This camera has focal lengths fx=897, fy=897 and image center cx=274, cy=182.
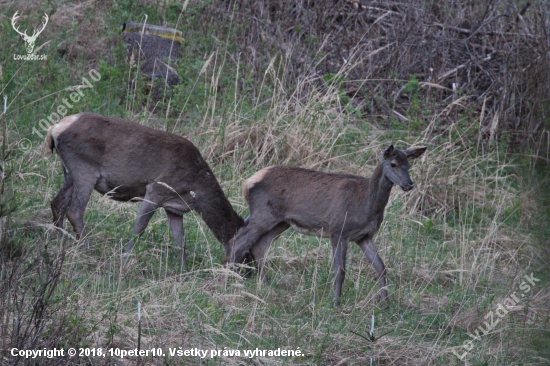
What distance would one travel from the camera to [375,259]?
27.8ft

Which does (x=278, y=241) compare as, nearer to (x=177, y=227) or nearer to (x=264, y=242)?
(x=264, y=242)

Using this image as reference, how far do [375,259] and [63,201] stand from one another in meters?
3.05

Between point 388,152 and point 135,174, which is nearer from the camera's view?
point 388,152

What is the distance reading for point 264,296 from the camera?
299 inches

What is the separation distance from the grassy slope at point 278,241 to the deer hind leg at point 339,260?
132mm

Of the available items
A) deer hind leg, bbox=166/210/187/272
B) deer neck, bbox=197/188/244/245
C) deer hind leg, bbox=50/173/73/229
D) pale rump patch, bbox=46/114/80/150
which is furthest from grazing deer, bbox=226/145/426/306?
pale rump patch, bbox=46/114/80/150

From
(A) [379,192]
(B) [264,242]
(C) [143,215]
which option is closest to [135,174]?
(C) [143,215]

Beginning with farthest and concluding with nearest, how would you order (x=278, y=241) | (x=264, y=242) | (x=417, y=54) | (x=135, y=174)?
(x=417, y=54)
(x=278, y=241)
(x=264, y=242)
(x=135, y=174)

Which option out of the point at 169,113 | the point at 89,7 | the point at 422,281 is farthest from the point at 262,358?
the point at 89,7

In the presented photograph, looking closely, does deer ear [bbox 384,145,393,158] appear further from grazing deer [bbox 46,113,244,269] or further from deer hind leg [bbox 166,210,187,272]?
deer hind leg [bbox 166,210,187,272]

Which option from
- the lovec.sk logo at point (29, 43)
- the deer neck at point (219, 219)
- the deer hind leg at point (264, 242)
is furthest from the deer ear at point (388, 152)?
the lovec.sk logo at point (29, 43)

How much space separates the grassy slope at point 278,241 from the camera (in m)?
6.77

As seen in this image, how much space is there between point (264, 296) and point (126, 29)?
682 centimetres

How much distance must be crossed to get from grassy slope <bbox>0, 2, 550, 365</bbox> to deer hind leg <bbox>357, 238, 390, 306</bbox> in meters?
0.13
